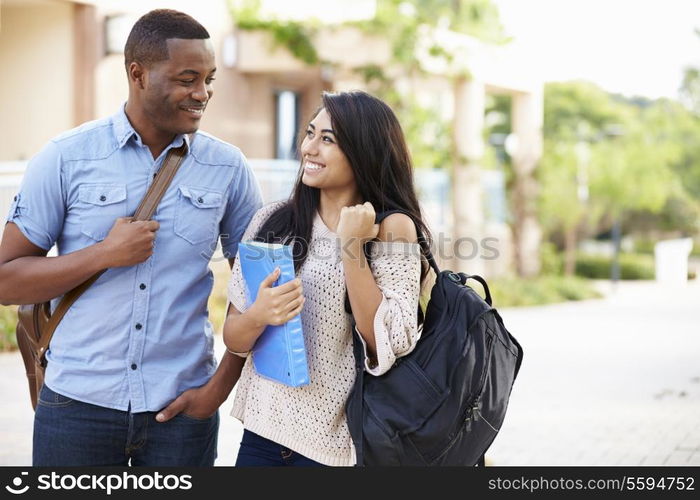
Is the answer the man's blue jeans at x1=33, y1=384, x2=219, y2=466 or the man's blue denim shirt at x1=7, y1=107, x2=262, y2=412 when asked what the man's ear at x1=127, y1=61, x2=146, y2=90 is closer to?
the man's blue denim shirt at x1=7, y1=107, x2=262, y2=412

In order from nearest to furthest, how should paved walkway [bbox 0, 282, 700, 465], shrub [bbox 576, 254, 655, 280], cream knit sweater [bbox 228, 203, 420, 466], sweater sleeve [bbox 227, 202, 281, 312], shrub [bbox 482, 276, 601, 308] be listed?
cream knit sweater [bbox 228, 203, 420, 466] → sweater sleeve [bbox 227, 202, 281, 312] → paved walkway [bbox 0, 282, 700, 465] → shrub [bbox 482, 276, 601, 308] → shrub [bbox 576, 254, 655, 280]

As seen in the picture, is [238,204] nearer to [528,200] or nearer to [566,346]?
[566,346]

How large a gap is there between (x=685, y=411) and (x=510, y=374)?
700 centimetres

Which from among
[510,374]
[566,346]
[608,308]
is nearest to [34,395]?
[510,374]

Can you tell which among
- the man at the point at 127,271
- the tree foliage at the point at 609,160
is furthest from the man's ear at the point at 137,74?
the tree foliage at the point at 609,160

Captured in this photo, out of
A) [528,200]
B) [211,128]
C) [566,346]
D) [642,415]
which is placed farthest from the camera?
[528,200]

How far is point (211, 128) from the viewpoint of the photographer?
16219 mm

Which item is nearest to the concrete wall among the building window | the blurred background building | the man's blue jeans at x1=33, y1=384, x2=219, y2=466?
the blurred background building

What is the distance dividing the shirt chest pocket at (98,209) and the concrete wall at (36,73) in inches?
435

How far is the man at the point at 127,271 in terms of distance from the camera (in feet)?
9.39

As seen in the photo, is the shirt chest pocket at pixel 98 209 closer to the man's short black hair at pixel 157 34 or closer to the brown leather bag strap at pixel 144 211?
the brown leather bag strap at pixel 144 211

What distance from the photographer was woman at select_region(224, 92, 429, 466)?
275 centimetres

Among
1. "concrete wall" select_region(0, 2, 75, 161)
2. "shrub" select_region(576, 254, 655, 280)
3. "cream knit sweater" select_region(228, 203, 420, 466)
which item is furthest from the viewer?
"shrub" select_region(576, 254, 655, 280)

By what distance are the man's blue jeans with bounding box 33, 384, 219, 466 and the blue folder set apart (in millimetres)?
Answer: 350
